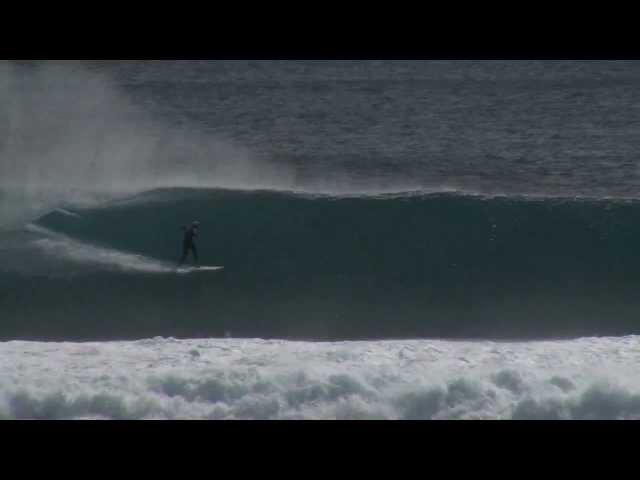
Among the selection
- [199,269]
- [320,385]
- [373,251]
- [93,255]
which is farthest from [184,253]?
[320,385]

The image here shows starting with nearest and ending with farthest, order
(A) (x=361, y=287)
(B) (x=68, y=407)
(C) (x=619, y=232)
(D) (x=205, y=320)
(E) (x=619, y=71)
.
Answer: (B) (x=68, y=407)
(D) (x=205, y=320)
(A) (x=361, y=287)
(C) (x=619, y=232)
(E) (x=619, y=71)

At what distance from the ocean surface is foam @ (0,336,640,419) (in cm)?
3

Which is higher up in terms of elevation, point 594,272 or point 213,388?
point 594,272

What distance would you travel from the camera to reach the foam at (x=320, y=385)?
40.5 feet

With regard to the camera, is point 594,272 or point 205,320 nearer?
point 205,320

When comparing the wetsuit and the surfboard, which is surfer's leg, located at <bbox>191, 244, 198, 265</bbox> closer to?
the wetsuit

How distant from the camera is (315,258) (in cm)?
1811

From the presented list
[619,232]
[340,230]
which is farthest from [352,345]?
[619,232]

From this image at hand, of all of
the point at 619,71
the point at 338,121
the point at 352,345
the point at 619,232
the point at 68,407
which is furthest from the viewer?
the point at 619,71

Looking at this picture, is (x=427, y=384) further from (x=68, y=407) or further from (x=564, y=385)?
(x=68, y=407)

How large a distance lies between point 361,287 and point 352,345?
3210 millimetres

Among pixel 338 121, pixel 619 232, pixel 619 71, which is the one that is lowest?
pixel 619 232

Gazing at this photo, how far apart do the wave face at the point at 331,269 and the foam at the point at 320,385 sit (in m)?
2.11

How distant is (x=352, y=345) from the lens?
14141 mm
